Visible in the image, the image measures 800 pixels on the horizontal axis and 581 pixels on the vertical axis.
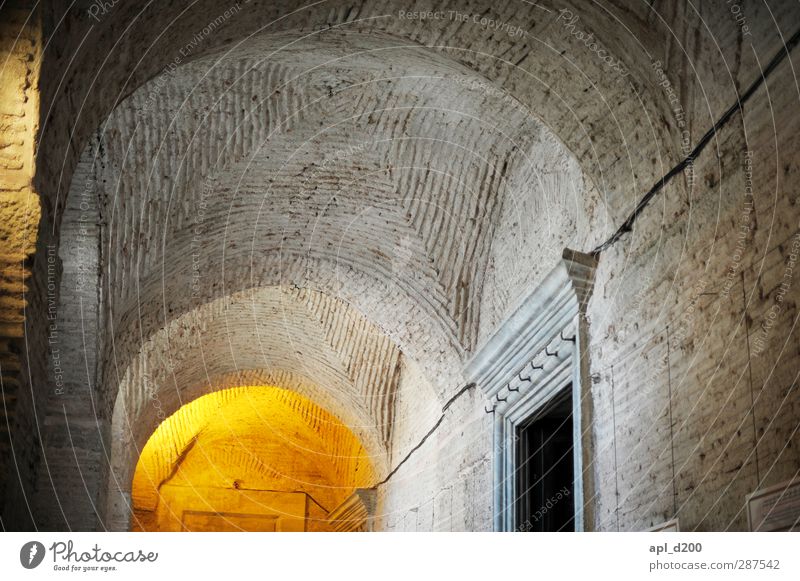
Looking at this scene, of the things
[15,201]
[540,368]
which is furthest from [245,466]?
[15,201]

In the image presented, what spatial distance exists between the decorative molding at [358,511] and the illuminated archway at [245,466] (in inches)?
21.2

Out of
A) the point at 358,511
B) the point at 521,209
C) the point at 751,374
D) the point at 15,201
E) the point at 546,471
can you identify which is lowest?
the point at 751,374

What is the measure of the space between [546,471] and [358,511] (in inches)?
233

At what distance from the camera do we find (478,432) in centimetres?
841

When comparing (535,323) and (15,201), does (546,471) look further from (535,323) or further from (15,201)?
(15,201)

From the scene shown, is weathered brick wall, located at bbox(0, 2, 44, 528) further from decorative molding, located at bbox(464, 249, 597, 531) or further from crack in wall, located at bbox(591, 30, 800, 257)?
decorative molding, located at bbox(464, 249, 597, 531)

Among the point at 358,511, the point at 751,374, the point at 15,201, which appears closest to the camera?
the point at 15,201

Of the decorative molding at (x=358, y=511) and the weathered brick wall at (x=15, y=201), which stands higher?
the decorative molding at (x=358, y=511)

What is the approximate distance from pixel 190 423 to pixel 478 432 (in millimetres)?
8063

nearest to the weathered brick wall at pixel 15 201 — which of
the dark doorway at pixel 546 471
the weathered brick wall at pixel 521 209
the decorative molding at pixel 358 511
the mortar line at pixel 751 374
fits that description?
the weathered brick wall at pixel 521 209

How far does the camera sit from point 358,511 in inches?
516

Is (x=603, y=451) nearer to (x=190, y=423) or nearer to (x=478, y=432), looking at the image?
(x=478, y=432)

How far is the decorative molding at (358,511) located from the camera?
493 inches

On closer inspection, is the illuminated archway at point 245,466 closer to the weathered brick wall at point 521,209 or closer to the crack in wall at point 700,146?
the weathered brick wall at point 521,209
